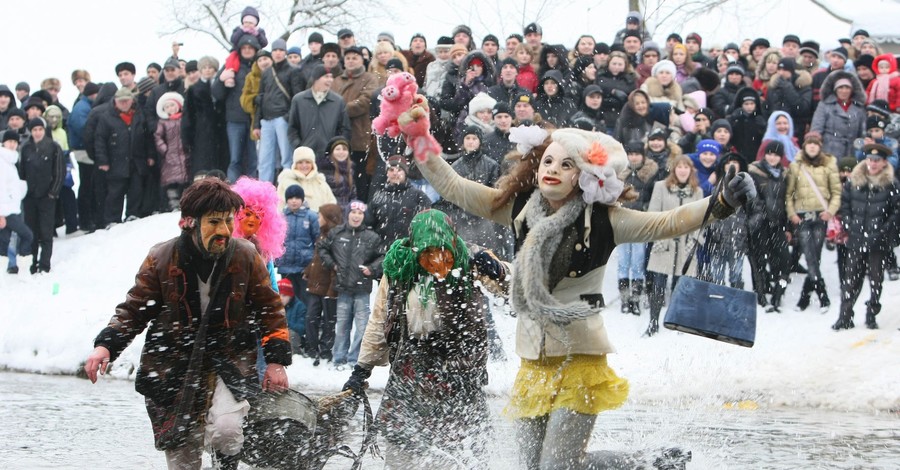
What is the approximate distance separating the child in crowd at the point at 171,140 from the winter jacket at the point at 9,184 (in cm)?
174

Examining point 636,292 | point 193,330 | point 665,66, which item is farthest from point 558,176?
point 665,66

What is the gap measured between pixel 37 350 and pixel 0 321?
1.44 meters

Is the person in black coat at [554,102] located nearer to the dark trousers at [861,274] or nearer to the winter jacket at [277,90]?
the winter jacket at [277,90]

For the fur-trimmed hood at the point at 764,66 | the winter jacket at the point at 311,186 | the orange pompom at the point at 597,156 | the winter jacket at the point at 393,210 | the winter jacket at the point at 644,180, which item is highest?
the fur-trimmed hood at the point at 764,66

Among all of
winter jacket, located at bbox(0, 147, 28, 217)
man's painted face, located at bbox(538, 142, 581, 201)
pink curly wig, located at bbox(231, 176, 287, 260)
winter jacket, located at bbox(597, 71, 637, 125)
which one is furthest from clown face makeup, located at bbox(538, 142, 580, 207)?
winter jacket, located at bbox(0, 147, 28, 217)

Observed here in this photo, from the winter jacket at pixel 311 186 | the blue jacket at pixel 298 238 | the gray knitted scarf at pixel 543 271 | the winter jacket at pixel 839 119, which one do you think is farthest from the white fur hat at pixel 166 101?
the gray knitted scarf at pixel 543 271

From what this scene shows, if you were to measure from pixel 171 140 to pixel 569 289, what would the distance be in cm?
1154

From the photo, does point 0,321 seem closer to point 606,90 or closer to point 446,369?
point 606,90

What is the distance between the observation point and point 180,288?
18.5 ft

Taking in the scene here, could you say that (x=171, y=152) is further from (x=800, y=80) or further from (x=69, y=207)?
(x=800, y=80)

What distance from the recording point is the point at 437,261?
20.1 feet

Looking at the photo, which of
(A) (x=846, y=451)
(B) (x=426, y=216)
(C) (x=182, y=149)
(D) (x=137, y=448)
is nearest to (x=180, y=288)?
(B) (x=426, y=216)

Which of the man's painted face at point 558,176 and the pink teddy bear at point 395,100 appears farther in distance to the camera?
the pink teddy bear at point 395,100

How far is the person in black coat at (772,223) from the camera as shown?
12.9 metres
